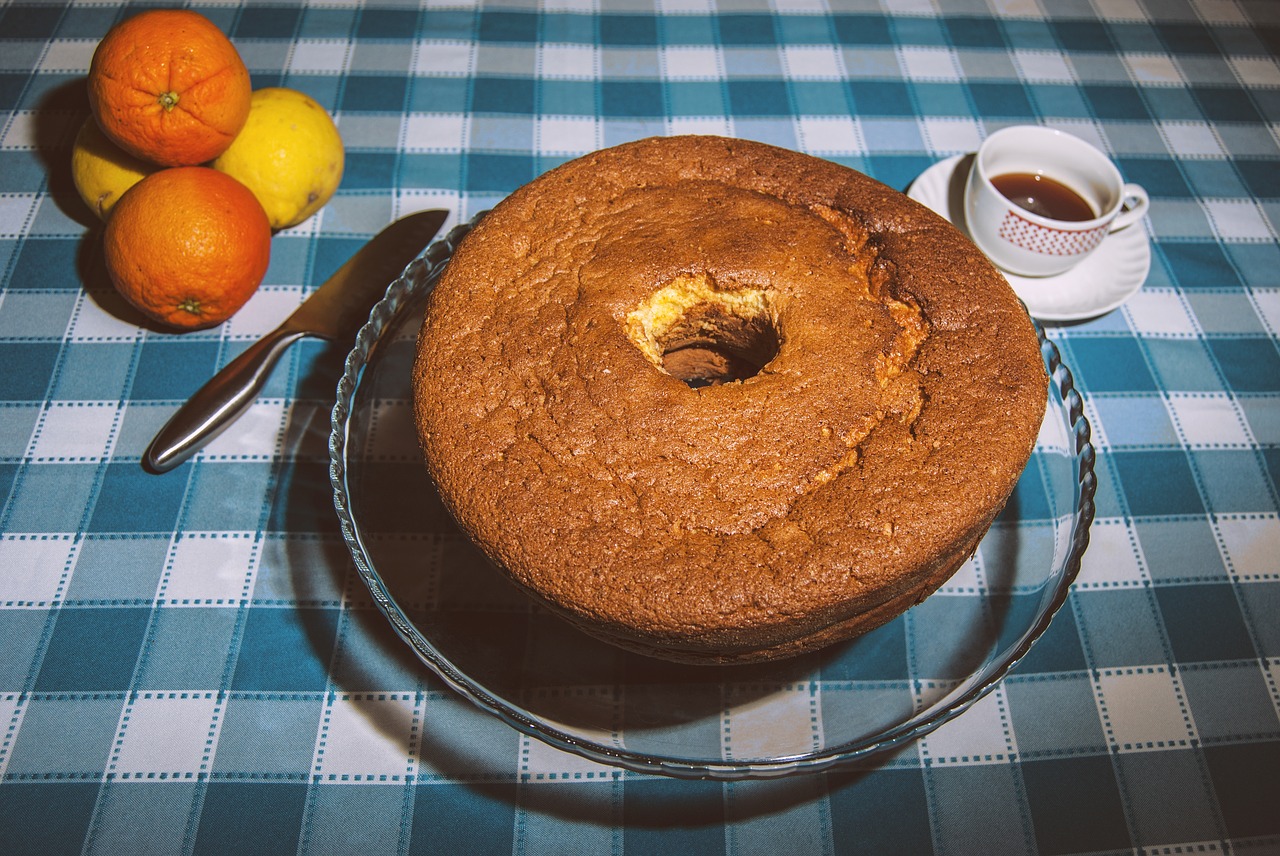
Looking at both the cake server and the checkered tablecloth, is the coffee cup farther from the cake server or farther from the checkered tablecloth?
the cake server

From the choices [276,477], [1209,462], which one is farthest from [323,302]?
[1209,462]

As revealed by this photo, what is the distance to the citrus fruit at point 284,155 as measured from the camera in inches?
77.2

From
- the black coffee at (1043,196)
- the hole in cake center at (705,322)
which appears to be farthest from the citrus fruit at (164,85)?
the black coffee at (1043,196)

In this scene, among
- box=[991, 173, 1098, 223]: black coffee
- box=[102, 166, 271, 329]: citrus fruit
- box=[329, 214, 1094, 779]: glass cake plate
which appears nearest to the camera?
box=[329, 214, 1094, 779]: glass cake plate

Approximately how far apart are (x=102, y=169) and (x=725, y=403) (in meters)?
1.54

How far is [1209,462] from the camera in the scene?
6.17 feet

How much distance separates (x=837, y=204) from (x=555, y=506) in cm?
77

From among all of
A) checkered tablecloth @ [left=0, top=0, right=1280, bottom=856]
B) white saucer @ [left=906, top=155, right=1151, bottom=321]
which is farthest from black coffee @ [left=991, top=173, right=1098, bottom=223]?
checkered tablecloth @ [left=0, top=0, right=1280, bottom=856]

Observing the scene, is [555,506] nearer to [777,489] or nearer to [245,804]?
[777,489]

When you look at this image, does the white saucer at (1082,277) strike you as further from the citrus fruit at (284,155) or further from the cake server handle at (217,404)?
the cake server handle at (217,404)

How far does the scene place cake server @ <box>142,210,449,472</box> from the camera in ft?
5.76

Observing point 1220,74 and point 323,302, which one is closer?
point 323,302

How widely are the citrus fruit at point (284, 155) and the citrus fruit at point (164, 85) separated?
0.11 metres

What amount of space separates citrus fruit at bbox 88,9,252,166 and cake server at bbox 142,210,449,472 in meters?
0.39
